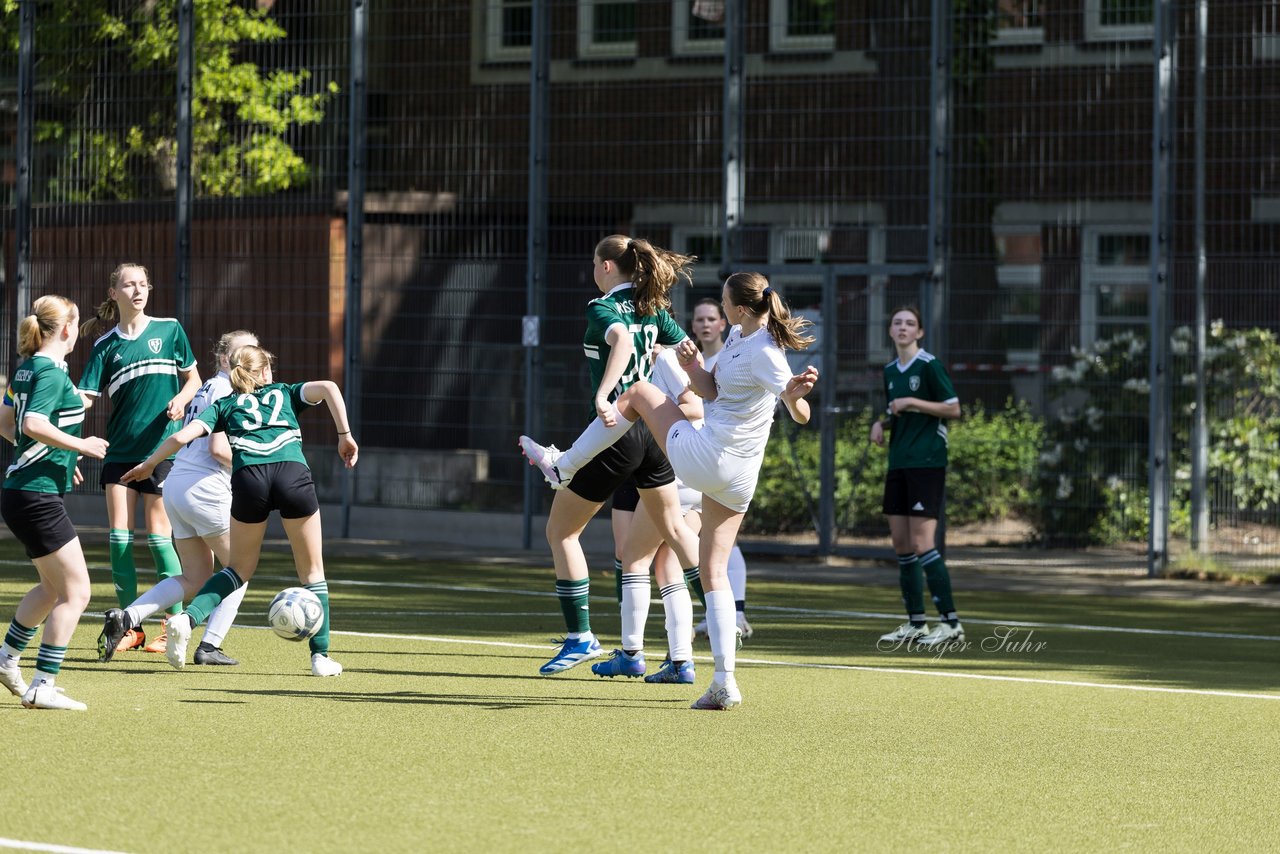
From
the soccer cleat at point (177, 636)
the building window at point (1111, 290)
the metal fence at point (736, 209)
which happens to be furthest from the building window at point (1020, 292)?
the soccer cleat at point (177, 636)

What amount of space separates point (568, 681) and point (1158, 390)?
8642 millimetres

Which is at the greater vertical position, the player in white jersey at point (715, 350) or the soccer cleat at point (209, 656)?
the player in white jersey at point (715, 350)

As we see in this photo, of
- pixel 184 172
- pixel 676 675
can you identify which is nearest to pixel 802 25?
pixel 184 172

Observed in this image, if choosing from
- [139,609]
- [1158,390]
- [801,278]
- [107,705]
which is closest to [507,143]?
[801,278]

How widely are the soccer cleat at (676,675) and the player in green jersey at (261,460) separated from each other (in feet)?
5.33

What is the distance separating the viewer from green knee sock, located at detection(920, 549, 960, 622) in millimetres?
10977

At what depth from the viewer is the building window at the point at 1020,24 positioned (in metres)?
17.0

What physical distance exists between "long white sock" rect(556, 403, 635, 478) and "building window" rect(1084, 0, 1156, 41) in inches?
395

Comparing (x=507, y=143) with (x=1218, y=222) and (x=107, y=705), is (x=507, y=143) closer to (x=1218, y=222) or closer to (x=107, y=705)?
(x=1218, y=222)

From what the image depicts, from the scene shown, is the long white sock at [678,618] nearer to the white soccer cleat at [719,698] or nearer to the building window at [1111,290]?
the white soccer cleat at [719,698]

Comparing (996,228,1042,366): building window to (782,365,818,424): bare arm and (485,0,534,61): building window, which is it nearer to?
(485,0,534,61): building window

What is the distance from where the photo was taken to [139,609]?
9031 mm

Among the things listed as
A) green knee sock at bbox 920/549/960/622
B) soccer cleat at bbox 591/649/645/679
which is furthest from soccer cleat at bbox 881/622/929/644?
soccer cleat at bbox 591/649/645/679

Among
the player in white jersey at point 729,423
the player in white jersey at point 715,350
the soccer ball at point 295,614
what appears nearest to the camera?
the player in white jersey at point 729,423
